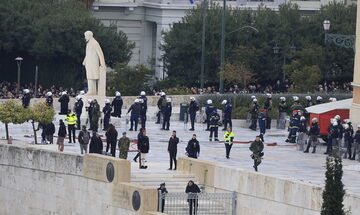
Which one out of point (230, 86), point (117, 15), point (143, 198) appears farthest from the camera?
point (117, 15)

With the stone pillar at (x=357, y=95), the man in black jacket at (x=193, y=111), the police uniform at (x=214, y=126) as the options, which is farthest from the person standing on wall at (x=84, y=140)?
the stone pillar at (x=357, y=95)

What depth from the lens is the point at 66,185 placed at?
53125 mm

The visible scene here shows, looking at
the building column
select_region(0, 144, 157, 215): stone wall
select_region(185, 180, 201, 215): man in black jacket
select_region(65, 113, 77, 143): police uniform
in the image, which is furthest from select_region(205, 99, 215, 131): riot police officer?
the building column

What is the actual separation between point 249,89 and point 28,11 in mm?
13754

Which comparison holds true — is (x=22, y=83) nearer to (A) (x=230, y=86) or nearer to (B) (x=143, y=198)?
(A) (x=230, y=86)

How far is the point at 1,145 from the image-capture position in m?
55.6

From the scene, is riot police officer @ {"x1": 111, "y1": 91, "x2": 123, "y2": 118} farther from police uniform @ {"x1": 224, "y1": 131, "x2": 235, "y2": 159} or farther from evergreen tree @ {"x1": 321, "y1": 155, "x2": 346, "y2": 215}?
evergreen tree @ {"x1": 321, "y1": 155, "x2": 346, "y2": 215}

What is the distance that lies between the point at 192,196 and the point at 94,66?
771 inches

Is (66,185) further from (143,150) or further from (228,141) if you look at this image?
(228,141)

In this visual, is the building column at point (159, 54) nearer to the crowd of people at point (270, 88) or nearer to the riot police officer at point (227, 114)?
the crowd of people at point (270, 88)

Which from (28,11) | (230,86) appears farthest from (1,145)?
(28,11)

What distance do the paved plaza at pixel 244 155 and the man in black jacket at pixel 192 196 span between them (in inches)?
140

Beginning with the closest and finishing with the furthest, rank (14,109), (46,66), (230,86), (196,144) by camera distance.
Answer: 1. (196,144)
2. (14,109)
3. (230,86)
4. (46,66)

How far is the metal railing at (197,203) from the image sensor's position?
4841cm
